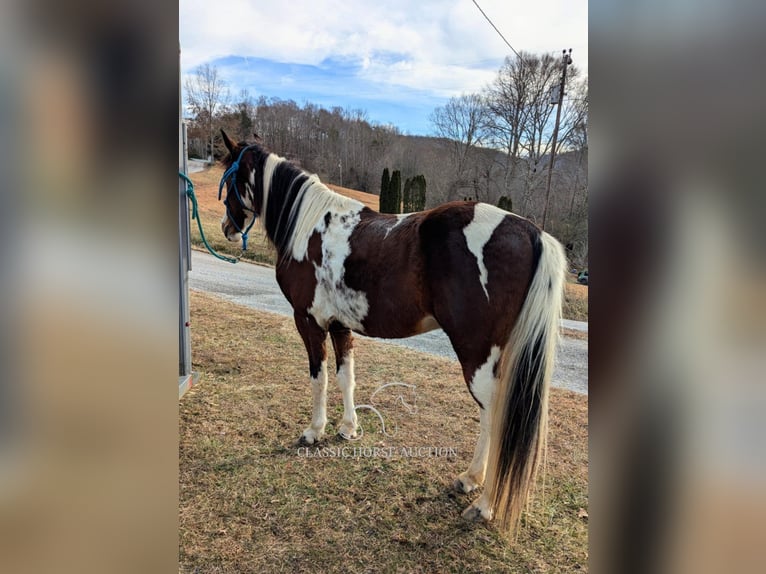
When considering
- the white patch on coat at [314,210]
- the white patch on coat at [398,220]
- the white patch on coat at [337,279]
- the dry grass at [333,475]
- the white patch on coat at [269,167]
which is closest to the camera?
the dry grass at [333,475]

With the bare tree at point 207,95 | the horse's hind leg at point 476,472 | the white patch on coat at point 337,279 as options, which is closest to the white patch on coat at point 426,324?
the white patch on coat at point 337,279

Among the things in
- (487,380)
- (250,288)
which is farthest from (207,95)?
(487,380)

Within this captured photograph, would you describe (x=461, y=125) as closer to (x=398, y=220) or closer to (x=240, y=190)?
(x=398, y=220)

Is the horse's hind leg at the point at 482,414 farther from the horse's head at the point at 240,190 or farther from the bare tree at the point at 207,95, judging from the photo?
the bare tree at the point at 207,95

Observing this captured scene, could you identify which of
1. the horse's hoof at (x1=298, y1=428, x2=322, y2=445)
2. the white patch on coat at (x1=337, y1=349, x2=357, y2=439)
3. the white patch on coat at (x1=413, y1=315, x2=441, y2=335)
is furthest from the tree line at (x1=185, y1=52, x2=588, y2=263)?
the horse's hoof at (x1=298, y1=428, x2=322, y2=445)

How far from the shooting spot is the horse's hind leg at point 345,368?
8.67 feet

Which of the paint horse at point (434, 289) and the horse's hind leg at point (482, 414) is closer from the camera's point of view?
the paint horse at point (434, 289)

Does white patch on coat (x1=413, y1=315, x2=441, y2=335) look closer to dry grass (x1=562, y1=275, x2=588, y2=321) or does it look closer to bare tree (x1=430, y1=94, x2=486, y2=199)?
dry grass (x1=562, y1=275, x2=588, y2=321)

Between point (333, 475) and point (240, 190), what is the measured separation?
1.94 meters

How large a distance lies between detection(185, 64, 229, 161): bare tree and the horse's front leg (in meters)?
1.41

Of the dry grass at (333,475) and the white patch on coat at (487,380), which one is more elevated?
the white patch on coat at (487,380)

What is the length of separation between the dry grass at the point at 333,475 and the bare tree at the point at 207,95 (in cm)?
121
